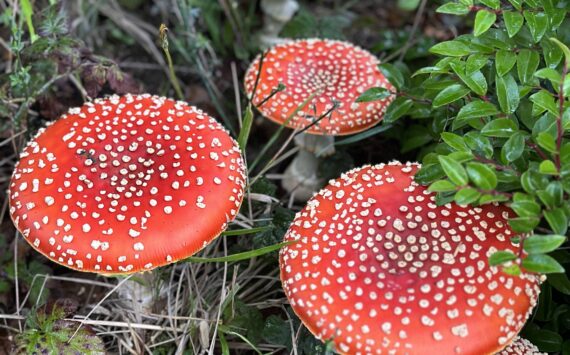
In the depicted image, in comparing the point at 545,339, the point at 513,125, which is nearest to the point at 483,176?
the point at 513,125

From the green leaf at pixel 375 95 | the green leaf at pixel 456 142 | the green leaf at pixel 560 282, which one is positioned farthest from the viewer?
the green leaf at pixel 375 95

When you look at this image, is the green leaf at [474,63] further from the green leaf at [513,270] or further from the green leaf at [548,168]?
the green leaf at [513,270]

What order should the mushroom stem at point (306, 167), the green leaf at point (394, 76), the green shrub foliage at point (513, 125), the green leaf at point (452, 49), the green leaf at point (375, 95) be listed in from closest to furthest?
the green shrub foliage at point (513, 125) → the green leaf at point (452, 49) → the green leaf at point (375, 95) → the green leaf at point (394, 76) → the mushroom stem at point (306, 167)

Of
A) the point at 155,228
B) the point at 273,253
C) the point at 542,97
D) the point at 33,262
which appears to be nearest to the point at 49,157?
the point at 155,228

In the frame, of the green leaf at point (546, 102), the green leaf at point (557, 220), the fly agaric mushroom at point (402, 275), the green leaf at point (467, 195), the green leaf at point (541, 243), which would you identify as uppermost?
the green leaf at point (546, 102)

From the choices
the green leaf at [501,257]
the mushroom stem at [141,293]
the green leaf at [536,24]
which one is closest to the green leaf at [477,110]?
the green leaf at [536,24]

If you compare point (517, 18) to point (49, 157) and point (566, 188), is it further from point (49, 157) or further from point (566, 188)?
point (49, 157)
